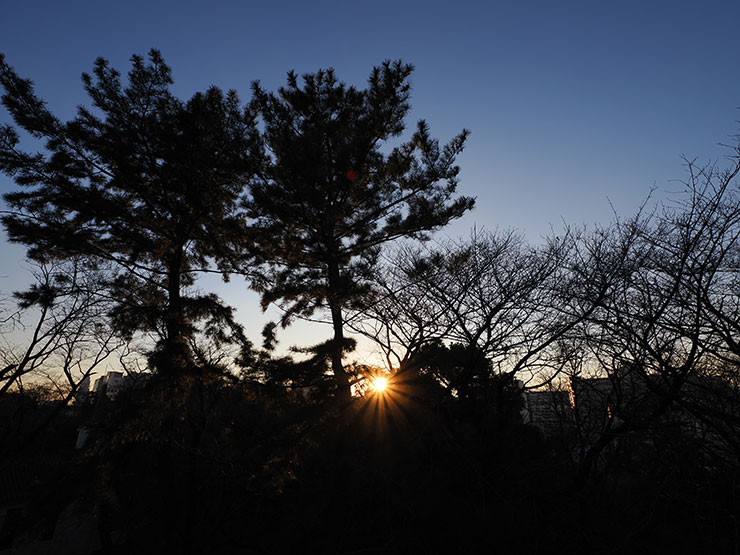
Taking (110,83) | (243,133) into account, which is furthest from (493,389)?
(110,83)

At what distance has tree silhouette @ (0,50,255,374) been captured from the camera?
695 centimetres

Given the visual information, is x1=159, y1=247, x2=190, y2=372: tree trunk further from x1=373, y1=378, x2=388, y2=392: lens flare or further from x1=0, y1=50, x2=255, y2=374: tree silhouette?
x1=373, y1=378, x2=388, y2=392: lens flare

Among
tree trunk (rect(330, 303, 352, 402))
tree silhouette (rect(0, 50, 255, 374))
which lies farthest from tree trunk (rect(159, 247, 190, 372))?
tree trunk (rect(330, 303, 352, 402))

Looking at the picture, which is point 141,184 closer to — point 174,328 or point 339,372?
point 174,328

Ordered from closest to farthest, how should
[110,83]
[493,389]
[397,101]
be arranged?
[110,83]
[397,101]
[493,389]

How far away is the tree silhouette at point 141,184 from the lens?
22.8 feet

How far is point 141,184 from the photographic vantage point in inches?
331

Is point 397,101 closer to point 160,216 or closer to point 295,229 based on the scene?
point 295,229

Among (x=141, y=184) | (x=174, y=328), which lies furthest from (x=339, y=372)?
(x=141, y=184)

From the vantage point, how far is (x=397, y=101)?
316 inches

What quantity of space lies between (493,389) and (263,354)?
8.22 metres

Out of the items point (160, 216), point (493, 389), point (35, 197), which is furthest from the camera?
point (493, 389)

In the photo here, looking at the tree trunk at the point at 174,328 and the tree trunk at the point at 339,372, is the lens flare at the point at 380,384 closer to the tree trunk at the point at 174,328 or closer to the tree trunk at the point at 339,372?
the tree trunk at the point at 339,372

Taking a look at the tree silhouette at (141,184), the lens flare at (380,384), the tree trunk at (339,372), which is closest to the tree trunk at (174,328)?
the tree silhouette at (141,184)
